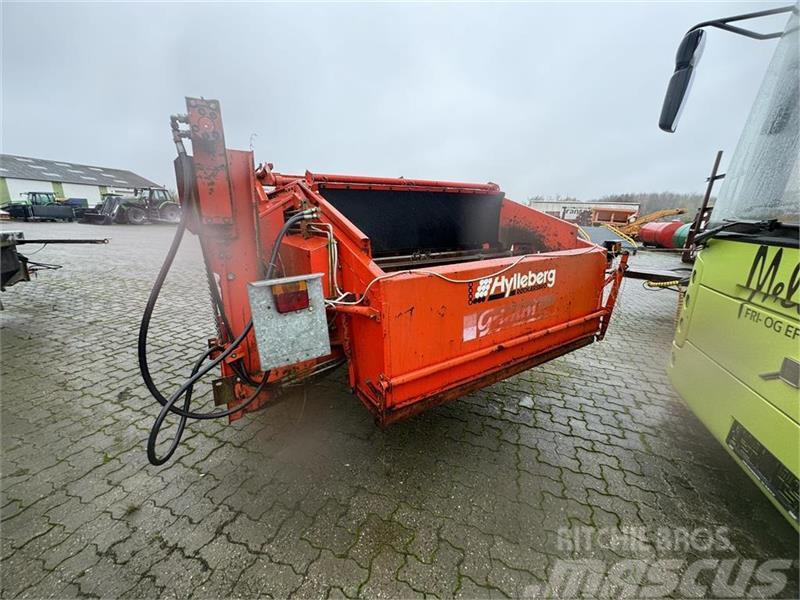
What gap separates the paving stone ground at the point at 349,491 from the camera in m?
1.58

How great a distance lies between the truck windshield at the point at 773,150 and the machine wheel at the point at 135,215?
79.9 feet

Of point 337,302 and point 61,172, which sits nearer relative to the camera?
point 337,302

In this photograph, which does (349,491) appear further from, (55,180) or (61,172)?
(61,172)

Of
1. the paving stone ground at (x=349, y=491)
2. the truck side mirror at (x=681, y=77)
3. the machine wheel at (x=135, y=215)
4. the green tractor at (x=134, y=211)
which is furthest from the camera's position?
the machine wheel at (x=135, y=215)

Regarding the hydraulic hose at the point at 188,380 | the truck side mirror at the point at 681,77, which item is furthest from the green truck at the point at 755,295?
the hydraulic hose at the point at 188,380

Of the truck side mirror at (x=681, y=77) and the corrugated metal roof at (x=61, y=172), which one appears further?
the corrugated metal roof at (x=61, y=172)

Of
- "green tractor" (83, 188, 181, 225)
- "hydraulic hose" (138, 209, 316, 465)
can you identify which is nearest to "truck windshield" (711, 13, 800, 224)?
Answer: "hydraulic hose" (138, 209, 316, 465)

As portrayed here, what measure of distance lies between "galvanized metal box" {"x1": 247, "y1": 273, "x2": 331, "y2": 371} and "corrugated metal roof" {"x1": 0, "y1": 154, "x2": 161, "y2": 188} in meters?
48.1

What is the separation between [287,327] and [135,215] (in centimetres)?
2338

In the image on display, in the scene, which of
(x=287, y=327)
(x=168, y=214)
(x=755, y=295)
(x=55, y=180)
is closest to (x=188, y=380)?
(x=287, y=327)

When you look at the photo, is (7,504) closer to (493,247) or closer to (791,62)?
(493,247)

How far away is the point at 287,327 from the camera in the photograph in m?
1.56

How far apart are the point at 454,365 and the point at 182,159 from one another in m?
1.68

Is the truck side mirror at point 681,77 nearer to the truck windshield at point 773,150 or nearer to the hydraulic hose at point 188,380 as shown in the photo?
the truck windshield at point 773,150
